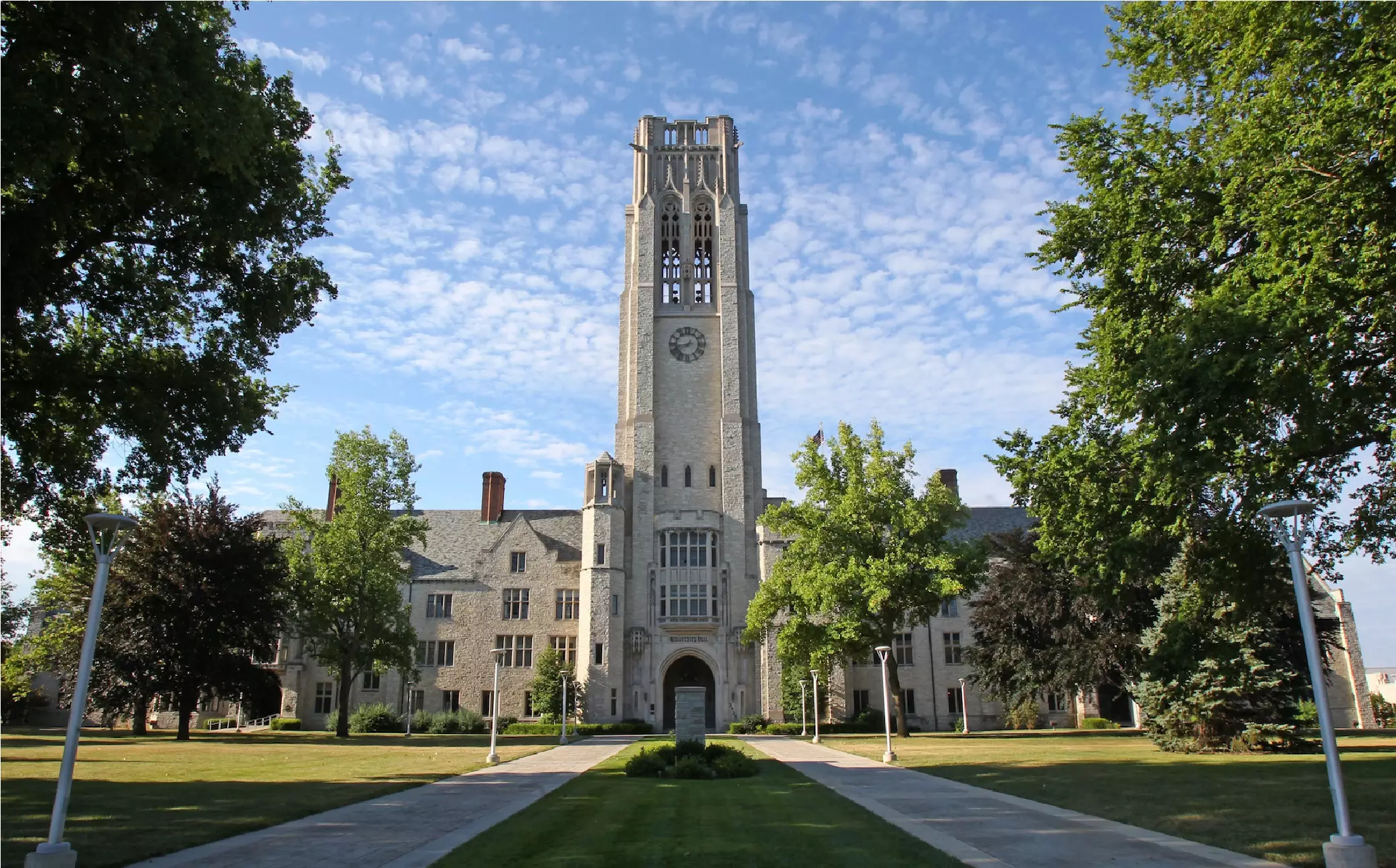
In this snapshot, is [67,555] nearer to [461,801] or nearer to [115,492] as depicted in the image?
[115,492]

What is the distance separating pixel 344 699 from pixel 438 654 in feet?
44.4

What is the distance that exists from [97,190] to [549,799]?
527 inches

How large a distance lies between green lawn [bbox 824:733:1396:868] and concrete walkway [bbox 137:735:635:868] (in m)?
9.47

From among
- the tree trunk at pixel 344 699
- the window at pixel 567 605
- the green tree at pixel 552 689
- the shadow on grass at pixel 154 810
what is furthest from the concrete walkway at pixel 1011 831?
the window at pixel 567 605

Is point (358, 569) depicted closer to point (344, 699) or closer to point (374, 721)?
point (344, 699)

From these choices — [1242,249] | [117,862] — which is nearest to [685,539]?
[1242,249]

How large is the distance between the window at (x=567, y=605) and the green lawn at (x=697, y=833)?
127ft

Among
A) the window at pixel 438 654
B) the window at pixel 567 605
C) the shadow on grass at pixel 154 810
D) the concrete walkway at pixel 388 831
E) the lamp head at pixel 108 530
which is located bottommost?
the concrete walkway at pixel 388 831

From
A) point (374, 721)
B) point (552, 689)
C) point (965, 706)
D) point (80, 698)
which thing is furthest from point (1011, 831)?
point (374, 721)

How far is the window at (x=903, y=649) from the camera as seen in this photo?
57.6 metres

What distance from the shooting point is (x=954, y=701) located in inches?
2245

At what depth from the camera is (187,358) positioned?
20266mm

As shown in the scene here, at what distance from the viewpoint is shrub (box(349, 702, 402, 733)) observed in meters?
50.1

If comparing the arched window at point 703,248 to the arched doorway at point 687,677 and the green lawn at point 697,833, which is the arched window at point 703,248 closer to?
the arched doorway at point 687,677
